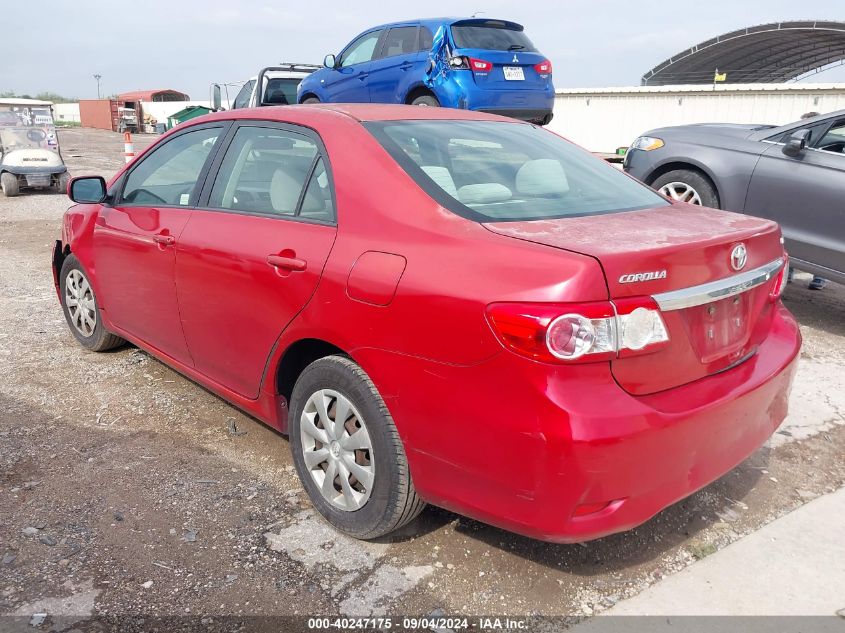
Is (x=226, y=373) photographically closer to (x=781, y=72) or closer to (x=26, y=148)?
(x=26, y=148)

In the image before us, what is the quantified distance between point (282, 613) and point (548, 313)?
1320mm

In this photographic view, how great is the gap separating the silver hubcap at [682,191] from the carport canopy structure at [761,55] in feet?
104

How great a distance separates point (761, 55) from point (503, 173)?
1674 inches

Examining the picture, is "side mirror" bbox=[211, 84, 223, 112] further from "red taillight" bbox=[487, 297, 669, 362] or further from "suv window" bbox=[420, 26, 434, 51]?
"red taillight" bbox=[487, 297, 669, 362]

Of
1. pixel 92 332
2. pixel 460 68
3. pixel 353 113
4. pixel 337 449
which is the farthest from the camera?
pixel 460 68

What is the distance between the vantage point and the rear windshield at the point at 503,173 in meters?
2.61

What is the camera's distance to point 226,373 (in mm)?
3311

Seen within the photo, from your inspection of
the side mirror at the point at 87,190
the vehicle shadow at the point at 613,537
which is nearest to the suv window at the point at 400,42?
the side mirror at the point at 87,190

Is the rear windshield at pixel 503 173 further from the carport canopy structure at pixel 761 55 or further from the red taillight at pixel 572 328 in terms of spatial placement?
the carport canopy structure at pixel 761 55

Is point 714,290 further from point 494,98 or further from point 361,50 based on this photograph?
point 361,50

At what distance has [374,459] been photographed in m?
2.53

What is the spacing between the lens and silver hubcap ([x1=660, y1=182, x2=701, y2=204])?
603 cm

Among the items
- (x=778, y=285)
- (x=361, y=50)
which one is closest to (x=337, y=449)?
(x=778, y=285)

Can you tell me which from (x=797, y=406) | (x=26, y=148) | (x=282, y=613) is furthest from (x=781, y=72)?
(x=282, y=613)
